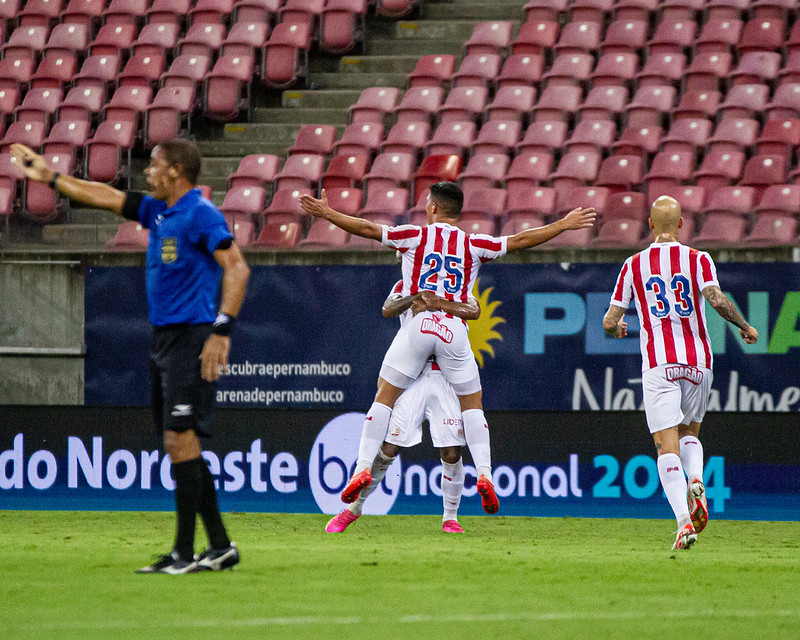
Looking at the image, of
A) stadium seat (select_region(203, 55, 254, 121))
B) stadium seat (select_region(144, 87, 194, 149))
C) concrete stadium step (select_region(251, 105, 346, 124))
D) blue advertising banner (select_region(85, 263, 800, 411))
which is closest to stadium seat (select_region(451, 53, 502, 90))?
concrete stadium step (select_region(251, 105, 346, 124))

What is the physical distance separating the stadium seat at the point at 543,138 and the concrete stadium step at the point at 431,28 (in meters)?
3.05

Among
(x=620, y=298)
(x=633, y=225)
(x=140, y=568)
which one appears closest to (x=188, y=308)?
(x=140, y=568)

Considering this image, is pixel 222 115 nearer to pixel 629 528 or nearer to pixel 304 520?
pixel 304 520

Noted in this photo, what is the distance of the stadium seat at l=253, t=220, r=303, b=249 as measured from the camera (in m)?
12.5

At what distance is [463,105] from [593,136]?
175 centimetres

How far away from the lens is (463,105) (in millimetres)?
14953

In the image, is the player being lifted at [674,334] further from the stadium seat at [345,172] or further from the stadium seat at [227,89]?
the stadium seat at [227,89]

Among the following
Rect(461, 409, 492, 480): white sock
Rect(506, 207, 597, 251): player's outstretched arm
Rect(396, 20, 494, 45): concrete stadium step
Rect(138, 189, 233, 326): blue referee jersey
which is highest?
Rect(396, 20, 494, 45): concrete stadium step

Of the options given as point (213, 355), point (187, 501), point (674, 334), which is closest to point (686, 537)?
point (674, 334)

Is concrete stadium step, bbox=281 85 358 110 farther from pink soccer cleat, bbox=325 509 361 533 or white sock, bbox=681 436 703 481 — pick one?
white sock, bbox=681 436 703 481

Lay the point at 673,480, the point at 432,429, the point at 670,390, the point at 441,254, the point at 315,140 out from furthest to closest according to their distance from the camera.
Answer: the point at 315,140 < the point at 432,429 < the point at 441,254 < the point at 670,390 < the point at 673,480

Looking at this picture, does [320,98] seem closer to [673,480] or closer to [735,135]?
[735,135]

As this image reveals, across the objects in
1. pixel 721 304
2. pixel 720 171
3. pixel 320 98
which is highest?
pixel 320 98

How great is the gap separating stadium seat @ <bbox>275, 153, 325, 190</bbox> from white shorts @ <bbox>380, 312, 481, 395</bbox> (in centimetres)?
633
